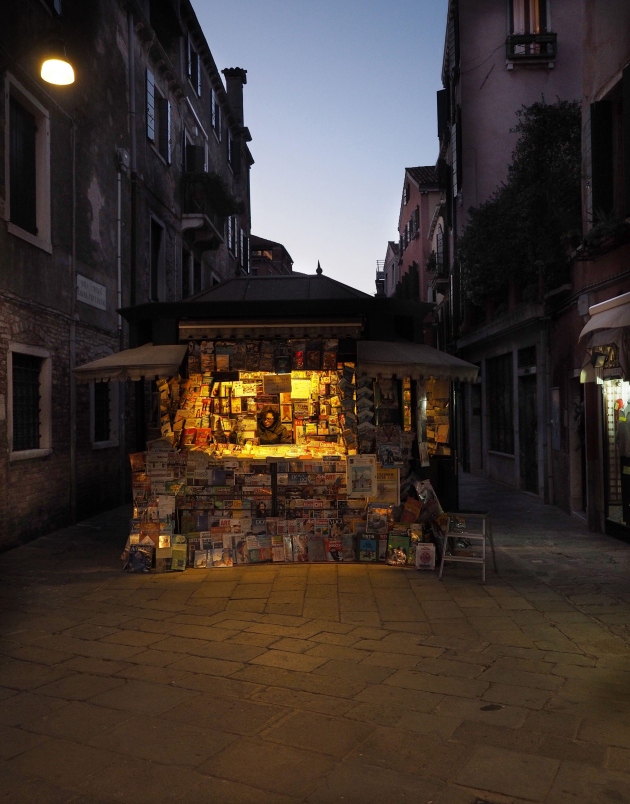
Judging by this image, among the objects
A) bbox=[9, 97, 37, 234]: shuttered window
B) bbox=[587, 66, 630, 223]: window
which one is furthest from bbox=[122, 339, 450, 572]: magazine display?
bbox=[587, 66, 630, 223]: window

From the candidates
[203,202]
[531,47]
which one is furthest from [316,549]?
[531,47]

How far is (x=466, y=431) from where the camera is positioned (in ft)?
71.9

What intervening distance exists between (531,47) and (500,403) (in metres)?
8.99

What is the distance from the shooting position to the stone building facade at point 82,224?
983 cm

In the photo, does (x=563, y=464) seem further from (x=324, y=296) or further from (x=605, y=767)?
(x=605, y=767)

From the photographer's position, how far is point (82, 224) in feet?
40.2

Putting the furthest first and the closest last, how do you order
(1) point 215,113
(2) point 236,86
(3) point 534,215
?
(2) point 236,86, (1) point 215,113, (3) point 534,215

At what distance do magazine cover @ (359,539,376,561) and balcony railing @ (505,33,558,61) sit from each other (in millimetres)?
15147

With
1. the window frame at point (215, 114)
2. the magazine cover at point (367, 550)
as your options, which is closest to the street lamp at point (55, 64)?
the magazine cover at point (367, 550)

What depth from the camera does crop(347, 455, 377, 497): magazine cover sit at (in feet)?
27.6

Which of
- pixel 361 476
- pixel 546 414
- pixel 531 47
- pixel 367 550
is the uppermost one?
pixel 531 47

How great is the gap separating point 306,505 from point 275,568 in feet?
2.63

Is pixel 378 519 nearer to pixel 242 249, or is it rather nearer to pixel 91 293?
pixel 91 293

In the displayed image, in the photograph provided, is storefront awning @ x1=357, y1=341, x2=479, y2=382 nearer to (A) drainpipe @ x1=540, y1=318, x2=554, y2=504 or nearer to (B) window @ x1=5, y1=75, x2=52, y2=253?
(B) window @ x1=5, y1=75, x2=52, y2=253
